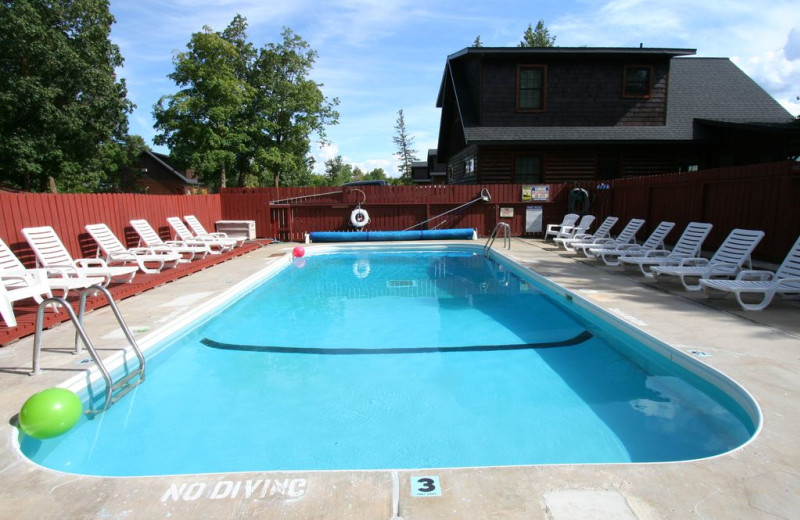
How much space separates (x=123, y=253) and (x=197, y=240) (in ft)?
8.13

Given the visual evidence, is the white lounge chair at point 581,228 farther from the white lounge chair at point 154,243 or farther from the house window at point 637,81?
the white lounge chair at point 154,243

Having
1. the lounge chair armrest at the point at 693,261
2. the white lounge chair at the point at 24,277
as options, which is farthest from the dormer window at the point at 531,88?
the white lounge chair at the point at 24,277

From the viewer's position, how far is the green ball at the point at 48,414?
2.68 m

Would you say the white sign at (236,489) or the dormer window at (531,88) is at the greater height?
the dormer window at (531,88)

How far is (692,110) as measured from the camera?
16.2 meters

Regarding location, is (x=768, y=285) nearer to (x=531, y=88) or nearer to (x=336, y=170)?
(x=531, y=88)

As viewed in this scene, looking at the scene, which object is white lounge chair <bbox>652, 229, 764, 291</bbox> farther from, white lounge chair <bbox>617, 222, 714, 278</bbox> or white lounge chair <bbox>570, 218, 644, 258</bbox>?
white lounge chair <bbox>570, 218, 644, 258</bbox>

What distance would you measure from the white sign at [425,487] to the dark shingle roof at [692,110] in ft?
44.7

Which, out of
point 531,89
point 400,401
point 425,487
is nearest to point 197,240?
point 400,401

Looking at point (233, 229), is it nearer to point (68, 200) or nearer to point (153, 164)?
point (68, 200)

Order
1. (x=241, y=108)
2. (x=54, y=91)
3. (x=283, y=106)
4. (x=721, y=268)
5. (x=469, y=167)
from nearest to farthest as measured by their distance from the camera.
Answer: (x=721, y=268) → (x=469, y=167) → (x=54, y=91) → (x=241, y=108) → (x=283, y=106)

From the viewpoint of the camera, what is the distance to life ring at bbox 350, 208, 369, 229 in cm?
1427

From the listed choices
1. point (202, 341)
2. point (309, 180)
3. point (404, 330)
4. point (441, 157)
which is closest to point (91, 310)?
point (202, 341)

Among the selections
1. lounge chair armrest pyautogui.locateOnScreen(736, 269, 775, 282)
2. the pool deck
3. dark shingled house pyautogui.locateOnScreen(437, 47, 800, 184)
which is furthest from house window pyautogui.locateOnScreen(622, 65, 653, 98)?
the pool deck
